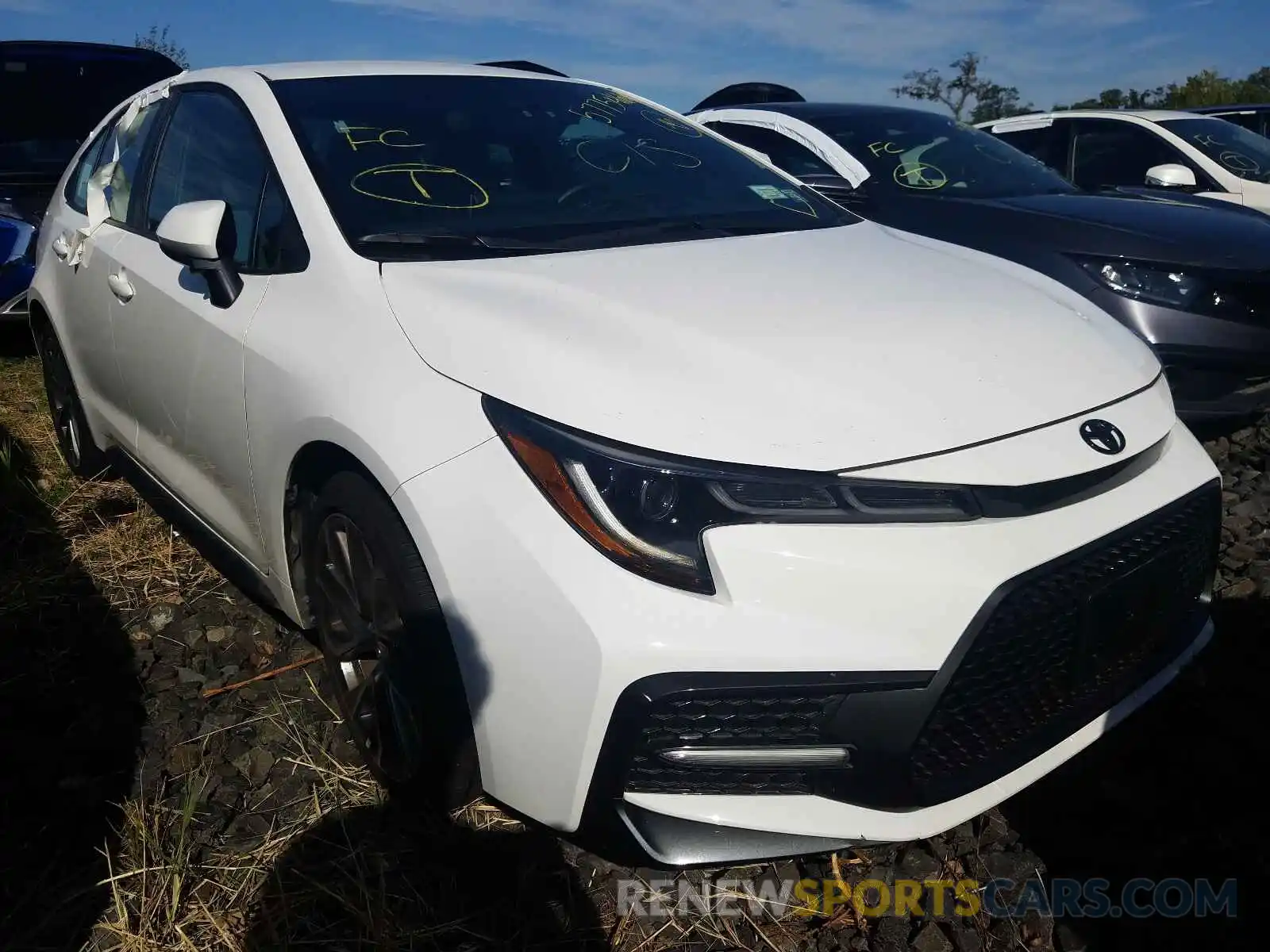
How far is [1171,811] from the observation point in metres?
2.06

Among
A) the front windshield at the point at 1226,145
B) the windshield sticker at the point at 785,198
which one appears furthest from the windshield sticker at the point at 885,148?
the front windshield at the point at 1226,145

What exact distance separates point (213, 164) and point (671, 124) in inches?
51.9

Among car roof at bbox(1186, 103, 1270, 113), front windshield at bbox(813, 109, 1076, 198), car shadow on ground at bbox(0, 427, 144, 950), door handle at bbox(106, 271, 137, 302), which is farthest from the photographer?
car roof at bbox(1186, 103, 1270, 113)

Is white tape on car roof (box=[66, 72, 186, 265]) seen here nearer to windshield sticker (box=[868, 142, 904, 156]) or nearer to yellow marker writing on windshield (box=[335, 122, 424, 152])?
yellow marker writing on windshield (box=[335, 122, 424, 152])

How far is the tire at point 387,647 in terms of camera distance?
5.63ft

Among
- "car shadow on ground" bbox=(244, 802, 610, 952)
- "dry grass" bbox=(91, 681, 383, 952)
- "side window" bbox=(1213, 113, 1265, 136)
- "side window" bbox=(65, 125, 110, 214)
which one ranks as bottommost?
"dry grass" bbox=(91, 681, 383, 952)

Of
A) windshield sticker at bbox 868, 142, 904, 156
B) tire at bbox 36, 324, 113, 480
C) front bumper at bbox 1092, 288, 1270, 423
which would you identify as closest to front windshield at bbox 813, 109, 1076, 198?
windshield sticker at bbox 868, 142, 904, 156

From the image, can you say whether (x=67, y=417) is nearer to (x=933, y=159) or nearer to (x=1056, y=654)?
(x=1056, y=654)

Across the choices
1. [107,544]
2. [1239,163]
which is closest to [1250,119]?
[1239,163]

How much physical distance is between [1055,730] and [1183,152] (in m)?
6.09

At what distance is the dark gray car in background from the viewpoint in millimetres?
3434

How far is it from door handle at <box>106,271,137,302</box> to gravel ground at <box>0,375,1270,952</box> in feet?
3.33

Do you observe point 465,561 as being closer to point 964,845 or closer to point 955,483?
point 955,483

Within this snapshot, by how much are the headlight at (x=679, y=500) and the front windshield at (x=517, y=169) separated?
769mm
